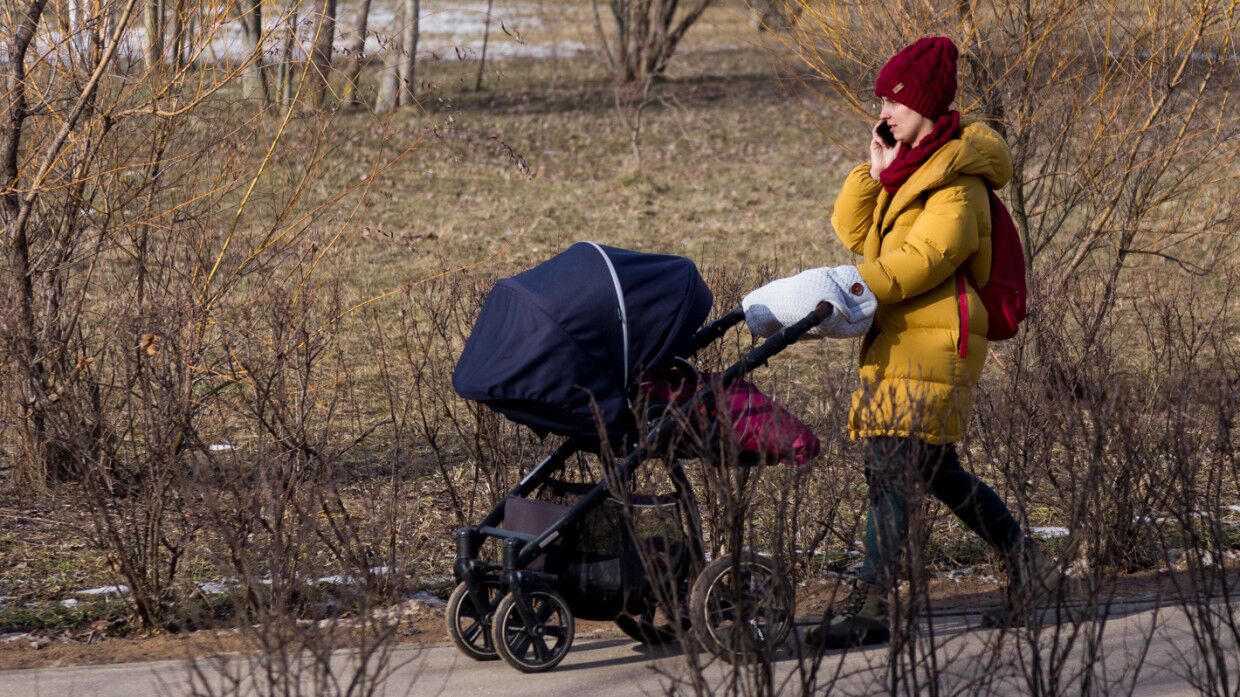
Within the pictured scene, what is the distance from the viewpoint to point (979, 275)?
14.3ft

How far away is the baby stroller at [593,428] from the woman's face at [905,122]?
24.1 inches

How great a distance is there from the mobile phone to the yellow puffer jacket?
6.8 inches

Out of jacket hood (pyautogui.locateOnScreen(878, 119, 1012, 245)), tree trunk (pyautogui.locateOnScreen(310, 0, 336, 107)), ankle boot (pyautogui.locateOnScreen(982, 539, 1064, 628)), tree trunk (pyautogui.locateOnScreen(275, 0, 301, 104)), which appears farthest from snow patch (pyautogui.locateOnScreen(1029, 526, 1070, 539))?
tree trunk (pyautogui.locateOnScreen(275, 0, 301, 104))

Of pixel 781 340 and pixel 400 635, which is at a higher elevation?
pixel 781 340

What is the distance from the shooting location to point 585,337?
4.14 meters

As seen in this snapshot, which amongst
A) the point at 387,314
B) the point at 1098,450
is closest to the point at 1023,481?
the point at 1098,450

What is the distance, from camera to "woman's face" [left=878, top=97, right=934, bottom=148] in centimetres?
433

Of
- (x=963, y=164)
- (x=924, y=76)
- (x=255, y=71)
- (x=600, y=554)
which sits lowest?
(x=600, y=554)

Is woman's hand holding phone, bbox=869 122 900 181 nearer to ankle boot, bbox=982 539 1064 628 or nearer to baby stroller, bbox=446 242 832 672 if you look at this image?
baby stroller, bbox=446 242 832 672

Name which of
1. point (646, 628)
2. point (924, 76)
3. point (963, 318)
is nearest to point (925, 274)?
point (963, 318)

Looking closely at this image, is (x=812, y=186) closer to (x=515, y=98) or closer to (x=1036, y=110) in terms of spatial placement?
(x=515, y=98)

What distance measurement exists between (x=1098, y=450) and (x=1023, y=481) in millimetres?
913

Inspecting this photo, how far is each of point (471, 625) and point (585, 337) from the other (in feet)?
3.19

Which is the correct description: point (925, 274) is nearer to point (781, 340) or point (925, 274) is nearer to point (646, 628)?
point (781, 340)
